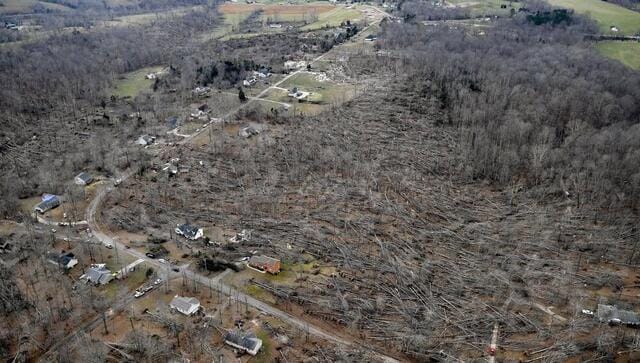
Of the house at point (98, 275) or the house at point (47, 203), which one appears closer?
the house at point (98, 275)

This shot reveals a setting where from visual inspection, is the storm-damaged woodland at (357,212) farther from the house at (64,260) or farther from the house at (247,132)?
the house at (64,260)

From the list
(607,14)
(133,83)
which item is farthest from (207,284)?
(607,14)

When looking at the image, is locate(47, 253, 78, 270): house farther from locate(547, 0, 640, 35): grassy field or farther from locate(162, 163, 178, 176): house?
locate(547, 0, 640, 35): grassy field

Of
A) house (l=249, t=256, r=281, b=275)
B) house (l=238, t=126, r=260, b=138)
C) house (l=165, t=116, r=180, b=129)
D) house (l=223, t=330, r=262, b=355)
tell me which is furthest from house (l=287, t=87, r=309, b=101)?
house (l=223, t=330, r=262, b=355)

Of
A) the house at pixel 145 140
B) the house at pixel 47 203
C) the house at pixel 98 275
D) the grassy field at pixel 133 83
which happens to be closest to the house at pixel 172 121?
the house at pixel 145 140

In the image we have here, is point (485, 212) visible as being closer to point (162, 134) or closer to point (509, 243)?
point (509, 243)

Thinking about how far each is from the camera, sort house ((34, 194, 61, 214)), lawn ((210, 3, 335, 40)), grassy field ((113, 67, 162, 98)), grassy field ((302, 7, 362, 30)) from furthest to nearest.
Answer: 1. grassy field ((302, 7, 362, 30))
2. lawn ((210, 3, 335, 40))
3. grassy field ((113, 67, 162, 98))
4. house ((34, 194, 61, 214))
